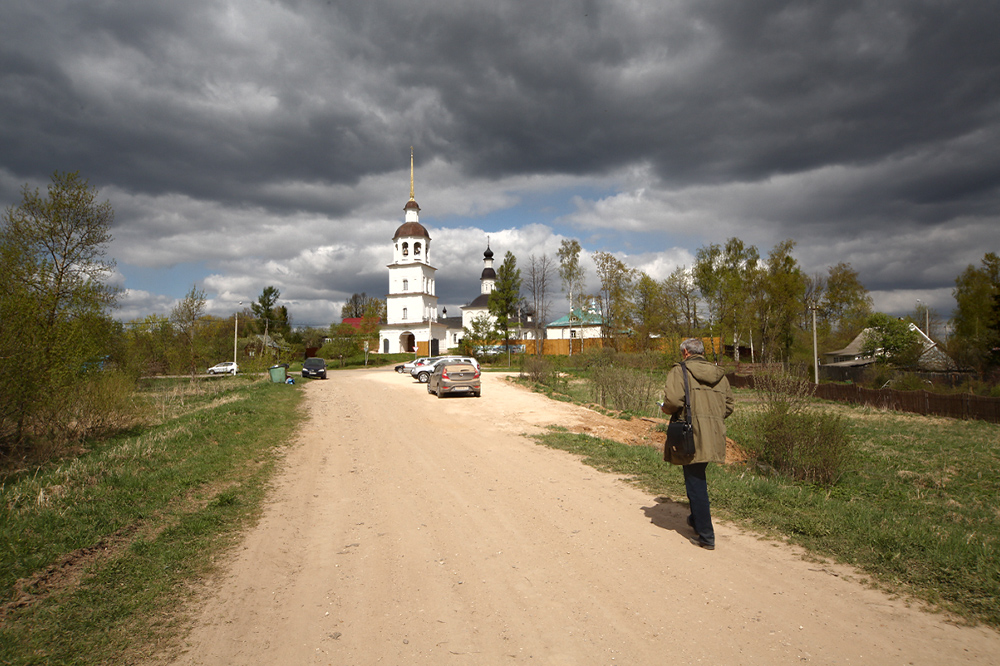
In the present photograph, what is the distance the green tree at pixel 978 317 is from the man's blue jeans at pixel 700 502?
106ft

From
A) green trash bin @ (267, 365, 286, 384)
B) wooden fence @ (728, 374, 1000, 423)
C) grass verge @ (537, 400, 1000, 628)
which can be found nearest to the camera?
grass verge @ (537, 400, 1000, 628)

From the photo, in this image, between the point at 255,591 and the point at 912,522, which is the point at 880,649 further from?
Result: the point at 255,591

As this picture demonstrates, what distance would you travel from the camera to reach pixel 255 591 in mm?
4340

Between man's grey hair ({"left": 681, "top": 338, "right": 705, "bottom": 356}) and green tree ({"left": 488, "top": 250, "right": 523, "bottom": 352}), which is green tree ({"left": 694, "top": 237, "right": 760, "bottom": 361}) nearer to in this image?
green tree ({"left": 488, "top": 250, "right": 523, "bottom": 352})

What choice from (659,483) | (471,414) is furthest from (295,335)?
(659,483)

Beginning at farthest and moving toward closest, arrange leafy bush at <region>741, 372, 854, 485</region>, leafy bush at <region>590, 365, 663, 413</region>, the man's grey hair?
leafy bush at <region>590, 365, 663, 413</region>
leafy bush at <region>741, 372, 854, 485</region>
the man's grey hair

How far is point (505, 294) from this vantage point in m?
55.8

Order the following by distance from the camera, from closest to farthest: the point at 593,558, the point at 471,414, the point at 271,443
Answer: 1. the point at 593,558
2. the point at 271,443
3. the point at 471,414

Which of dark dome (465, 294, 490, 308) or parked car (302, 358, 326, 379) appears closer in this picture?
parked car (302, 358, 326, 379)

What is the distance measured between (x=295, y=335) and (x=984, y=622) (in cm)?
7867

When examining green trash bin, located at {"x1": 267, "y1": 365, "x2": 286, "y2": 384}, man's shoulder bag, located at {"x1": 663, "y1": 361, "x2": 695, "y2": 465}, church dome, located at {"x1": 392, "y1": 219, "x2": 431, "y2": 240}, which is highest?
church dome, located at {"x1": 392, "y1": 219, "x2": 431, "y2": 240}

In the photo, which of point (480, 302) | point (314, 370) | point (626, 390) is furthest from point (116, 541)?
point (480, 302)

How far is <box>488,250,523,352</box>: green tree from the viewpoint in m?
55.5

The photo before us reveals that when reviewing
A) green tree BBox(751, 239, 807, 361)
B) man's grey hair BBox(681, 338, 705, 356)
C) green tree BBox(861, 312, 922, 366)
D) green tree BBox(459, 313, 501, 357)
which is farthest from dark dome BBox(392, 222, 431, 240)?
man's grey hair BBox(681, 338, 705, 356)
